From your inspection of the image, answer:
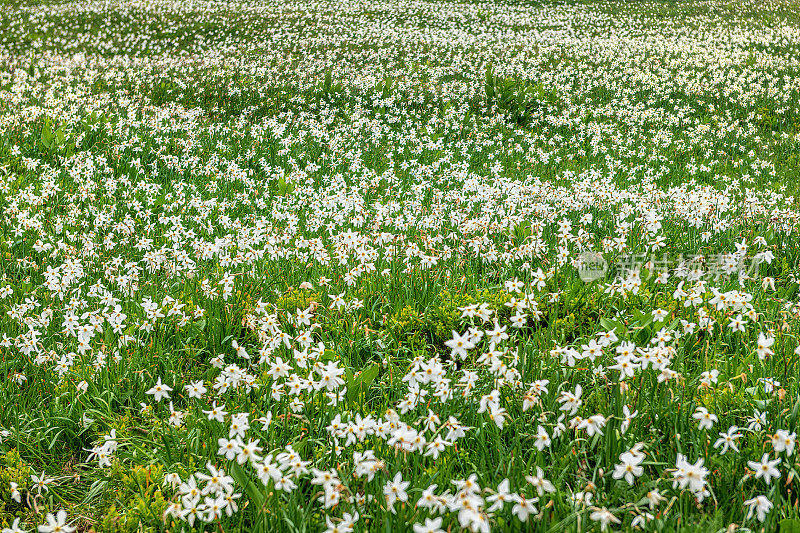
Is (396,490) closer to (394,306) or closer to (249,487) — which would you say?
(249,487)

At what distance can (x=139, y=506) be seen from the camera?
2.71m

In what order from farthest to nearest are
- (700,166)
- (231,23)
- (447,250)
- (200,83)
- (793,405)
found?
1. (231,23)
2. (200,83)
3. (700,166)
4. (447,250)
5. (793,405)

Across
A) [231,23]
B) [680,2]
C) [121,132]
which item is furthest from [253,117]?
[680,2]

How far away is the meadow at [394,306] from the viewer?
256cm

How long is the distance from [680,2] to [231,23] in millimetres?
26896

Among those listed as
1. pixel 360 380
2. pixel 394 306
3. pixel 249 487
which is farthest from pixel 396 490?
pixel 394 306

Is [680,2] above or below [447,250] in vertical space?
above

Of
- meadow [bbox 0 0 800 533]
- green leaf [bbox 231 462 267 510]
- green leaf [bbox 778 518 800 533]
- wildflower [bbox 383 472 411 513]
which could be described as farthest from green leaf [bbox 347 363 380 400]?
green leaf [bbox 778 518 800 533]

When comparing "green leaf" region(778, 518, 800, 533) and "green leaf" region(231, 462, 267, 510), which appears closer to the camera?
"green leaf" region(778, 518, 800, 533)

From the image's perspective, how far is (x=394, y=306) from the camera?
4.75m

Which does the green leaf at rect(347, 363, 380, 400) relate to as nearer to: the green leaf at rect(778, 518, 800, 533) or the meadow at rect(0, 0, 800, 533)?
the meadow at rect(0, 0, 800, 533)

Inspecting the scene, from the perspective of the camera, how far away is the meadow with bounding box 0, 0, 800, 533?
2.56 m

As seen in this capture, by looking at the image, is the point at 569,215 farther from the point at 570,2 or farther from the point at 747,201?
the point at 570,2

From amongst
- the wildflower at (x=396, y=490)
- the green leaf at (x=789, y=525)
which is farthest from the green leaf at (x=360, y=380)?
the green leaf at (x=789, y=525)
